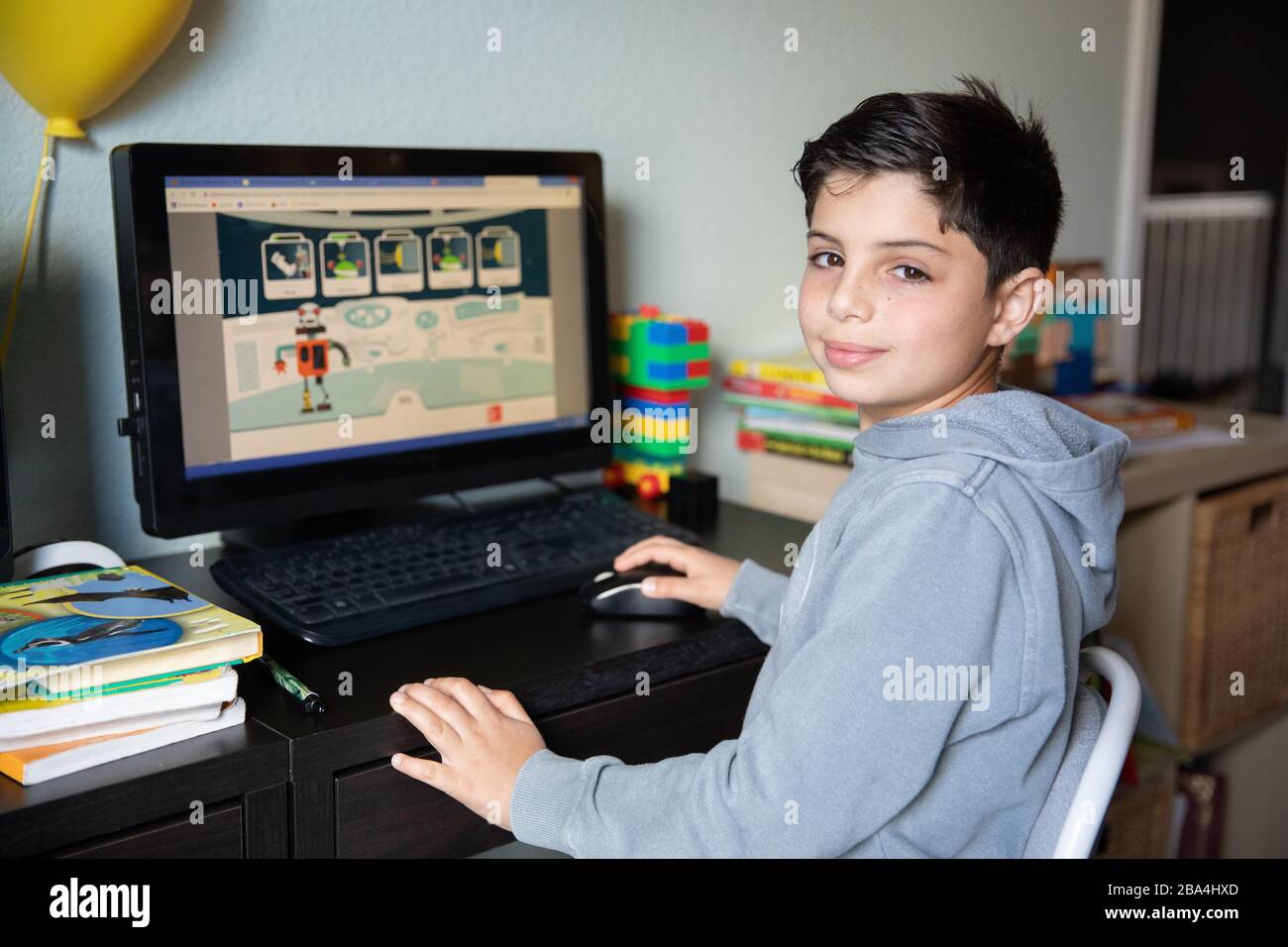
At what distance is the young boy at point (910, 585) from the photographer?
2.66ft

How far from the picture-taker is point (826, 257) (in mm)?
1000

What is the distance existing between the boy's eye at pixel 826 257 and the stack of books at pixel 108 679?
530 mm

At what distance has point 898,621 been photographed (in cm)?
80

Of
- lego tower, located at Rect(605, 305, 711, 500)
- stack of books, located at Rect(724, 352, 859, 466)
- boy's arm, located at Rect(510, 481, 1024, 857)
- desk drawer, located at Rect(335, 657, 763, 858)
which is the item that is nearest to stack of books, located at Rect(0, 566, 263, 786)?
desk drawer, located at Rect(335, 657, 763, 858)

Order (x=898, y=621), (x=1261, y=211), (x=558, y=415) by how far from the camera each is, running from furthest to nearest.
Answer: (x=1261, y=211)
(x=558, y=415)
(x=898, y=621)

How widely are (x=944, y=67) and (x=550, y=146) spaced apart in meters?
0.82

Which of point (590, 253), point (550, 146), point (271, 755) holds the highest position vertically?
point (550, 146)

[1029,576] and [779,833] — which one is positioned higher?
[1029,576]

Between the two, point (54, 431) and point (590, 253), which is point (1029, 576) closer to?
point (590, 253)

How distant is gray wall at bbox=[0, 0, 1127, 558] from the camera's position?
4.01ft

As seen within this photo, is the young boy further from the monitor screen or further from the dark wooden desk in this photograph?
the monitor screen

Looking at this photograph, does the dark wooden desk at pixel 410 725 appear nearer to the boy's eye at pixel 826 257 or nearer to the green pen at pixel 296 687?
the green pen at pixel 296 687

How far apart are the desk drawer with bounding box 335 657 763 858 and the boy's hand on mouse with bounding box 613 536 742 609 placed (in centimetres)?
7
